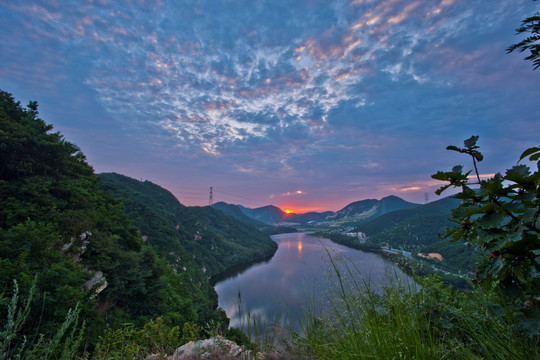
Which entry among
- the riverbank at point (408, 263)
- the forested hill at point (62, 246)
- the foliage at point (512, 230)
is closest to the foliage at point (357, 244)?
the riverbank at point (408, 263)

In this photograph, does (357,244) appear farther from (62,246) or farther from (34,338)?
(34,338)

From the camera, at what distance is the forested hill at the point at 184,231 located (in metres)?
47.7

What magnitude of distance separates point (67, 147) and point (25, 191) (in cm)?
717

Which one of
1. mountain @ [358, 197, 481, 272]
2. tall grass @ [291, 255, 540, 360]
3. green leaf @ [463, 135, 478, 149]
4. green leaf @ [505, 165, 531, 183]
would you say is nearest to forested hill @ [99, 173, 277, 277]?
tall grass @ [291, 255, 540, 360]

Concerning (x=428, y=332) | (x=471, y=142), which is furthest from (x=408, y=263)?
(x=471, y=142)

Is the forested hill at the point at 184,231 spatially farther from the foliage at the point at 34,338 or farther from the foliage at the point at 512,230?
the foliage at the point at 512,230

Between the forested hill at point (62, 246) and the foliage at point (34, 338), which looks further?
the forested hill at point (62, 246)

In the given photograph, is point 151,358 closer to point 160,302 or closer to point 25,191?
point 25,191

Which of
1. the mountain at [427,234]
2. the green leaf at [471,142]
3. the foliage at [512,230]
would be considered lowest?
the mountain at [427,234]

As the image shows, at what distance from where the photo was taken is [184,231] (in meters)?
72.3

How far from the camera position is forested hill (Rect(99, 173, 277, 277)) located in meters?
47.7

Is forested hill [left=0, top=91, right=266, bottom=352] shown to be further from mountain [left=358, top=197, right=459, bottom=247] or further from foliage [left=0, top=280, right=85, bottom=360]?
mountain [left=358, top=197, right=459, bottom=247]

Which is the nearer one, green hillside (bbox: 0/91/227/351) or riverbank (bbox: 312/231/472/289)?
riverbank (bbox: 312/231/472/289)

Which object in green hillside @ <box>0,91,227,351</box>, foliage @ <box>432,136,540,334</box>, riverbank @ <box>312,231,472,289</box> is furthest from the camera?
green hillside @ <box>0,91,227,351</box>
